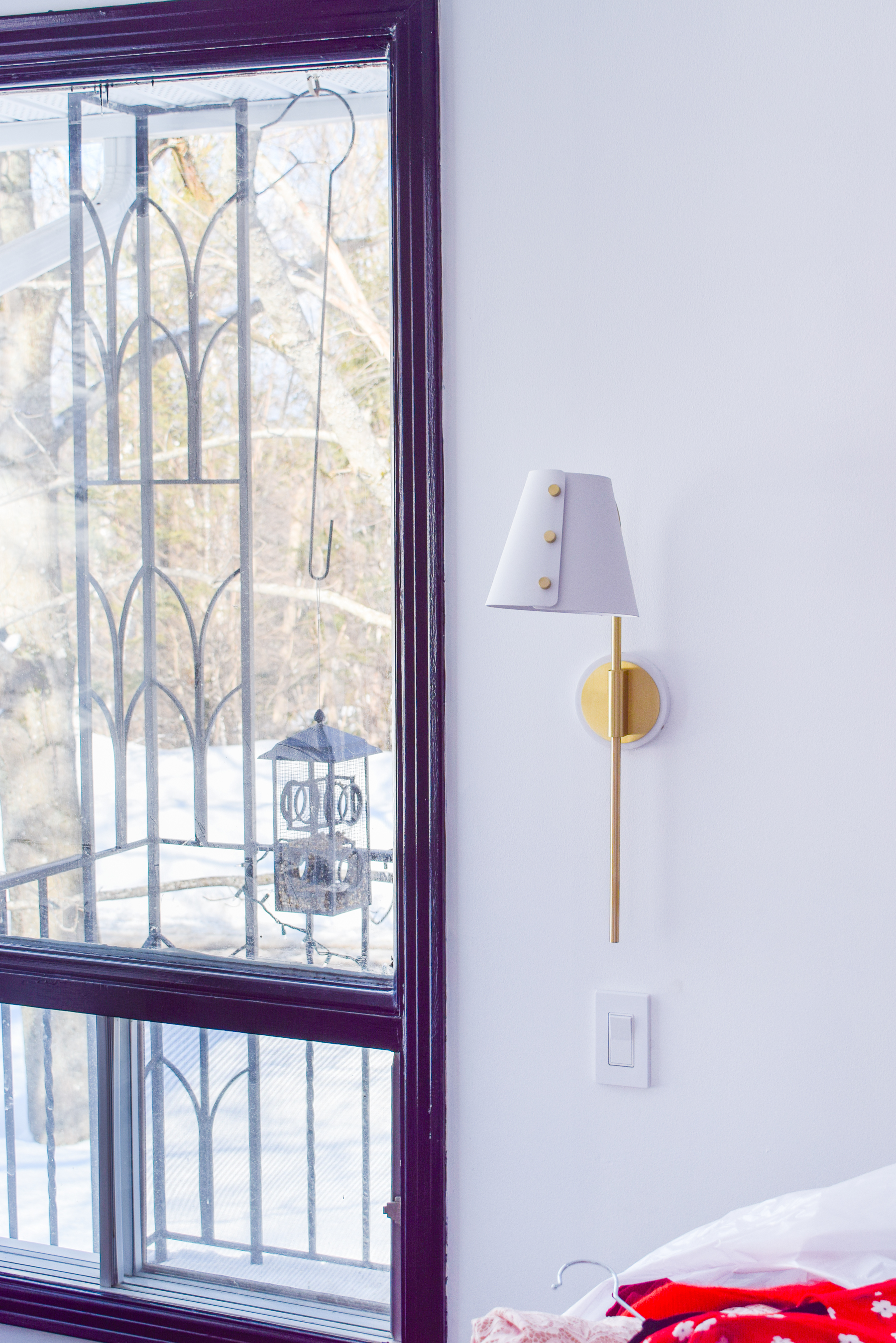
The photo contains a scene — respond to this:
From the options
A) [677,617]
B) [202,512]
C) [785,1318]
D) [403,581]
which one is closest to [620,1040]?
[785,1318]

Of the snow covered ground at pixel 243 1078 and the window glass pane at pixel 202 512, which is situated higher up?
the window glass pane at pixel 202 512

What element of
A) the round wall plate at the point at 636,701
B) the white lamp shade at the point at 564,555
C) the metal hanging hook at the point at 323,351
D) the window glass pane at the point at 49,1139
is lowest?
the window glass pane at the point at 49,1139

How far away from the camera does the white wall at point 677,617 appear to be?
1094 mm

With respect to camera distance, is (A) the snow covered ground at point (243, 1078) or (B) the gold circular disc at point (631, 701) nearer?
(B) the gold circular disc at point (631, 701)

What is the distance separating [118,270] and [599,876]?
1.09m

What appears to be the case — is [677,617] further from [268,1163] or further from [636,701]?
[268,1163]

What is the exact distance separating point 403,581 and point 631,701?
1.09ft

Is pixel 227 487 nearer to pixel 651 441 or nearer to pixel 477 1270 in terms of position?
pixel 651 441

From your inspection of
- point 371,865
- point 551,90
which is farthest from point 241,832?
point 551,90

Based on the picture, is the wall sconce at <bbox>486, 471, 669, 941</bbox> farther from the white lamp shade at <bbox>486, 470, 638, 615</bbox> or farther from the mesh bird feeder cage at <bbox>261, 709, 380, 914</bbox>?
the mesh bird feeder cage at <bbox>261, 709, 380, 914</bbox>

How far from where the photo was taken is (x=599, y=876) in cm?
119

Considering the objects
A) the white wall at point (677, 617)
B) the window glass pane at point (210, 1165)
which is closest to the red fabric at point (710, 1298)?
the white wall at point (677, 617)

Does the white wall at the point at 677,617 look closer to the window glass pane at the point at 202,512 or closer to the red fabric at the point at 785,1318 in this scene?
the window glass pane at the point at 202,512

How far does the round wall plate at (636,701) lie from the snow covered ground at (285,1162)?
1.95 ft
